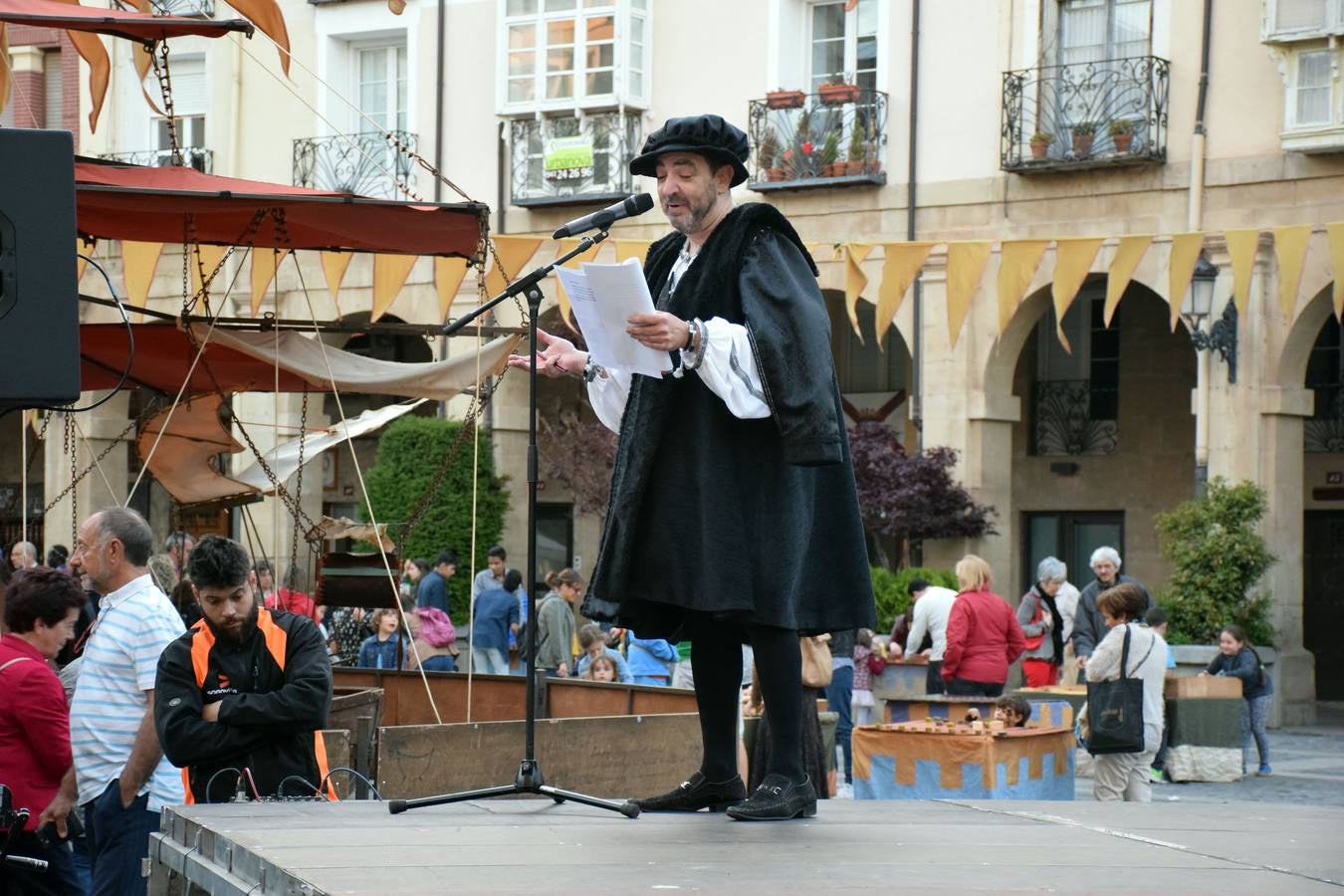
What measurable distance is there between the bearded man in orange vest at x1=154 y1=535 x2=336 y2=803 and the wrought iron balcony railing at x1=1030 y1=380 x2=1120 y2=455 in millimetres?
19246

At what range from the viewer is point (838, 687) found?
13336mm

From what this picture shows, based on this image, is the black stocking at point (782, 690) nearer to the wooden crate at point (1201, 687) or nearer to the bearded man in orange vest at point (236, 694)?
the bearded man in orange vest at point (236, 694)

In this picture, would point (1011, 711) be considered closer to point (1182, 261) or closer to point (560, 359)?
point (560, 359)

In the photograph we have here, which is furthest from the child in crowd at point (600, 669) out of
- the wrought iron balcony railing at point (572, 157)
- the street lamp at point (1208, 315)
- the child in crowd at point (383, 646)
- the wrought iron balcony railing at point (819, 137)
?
the wrought iron balcony railing at point (572, 157)

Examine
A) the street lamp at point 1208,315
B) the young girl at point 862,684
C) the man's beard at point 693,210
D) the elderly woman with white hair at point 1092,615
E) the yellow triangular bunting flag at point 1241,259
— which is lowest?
the young girl at point 862,684

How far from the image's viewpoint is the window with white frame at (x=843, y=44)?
23.1 meters

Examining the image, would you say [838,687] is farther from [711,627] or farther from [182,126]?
[182,126]

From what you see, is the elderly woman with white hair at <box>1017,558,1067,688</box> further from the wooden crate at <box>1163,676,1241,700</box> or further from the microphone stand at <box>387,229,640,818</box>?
the microphone stand at <box>387,229,640,818</box>

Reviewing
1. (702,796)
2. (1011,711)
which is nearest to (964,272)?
(1011,711)

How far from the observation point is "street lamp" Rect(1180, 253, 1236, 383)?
19453 mm

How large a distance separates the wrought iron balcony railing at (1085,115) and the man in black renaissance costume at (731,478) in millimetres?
16652

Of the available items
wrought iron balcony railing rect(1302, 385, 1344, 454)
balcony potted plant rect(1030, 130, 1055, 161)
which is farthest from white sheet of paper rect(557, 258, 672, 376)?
wrought iron balcony railing rect(1302, 385, 1344, 454)

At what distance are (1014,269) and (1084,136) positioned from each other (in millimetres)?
2356

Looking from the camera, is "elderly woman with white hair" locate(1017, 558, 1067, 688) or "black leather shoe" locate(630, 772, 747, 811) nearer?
"black leather shoe" locate(630, 772, 747, 811)
